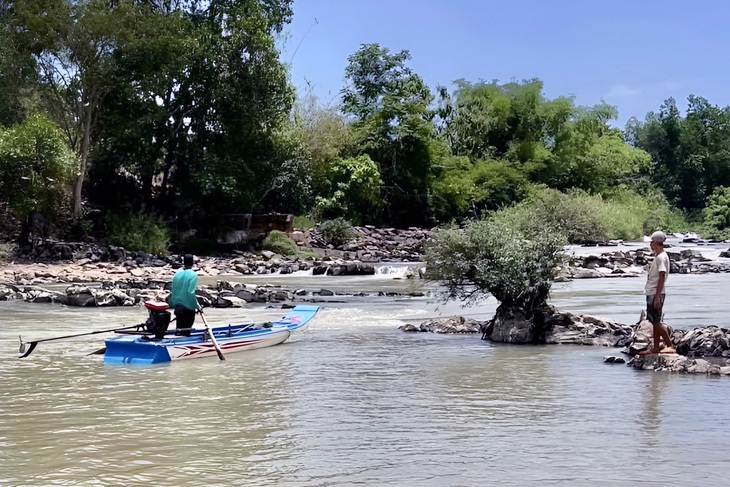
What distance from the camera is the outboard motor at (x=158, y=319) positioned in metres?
11.9

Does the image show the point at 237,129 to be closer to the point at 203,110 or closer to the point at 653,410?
the point at 203,110

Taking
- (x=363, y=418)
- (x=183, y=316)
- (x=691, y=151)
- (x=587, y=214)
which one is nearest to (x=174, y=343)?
(x=183, y=316)

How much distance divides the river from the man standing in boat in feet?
2.48

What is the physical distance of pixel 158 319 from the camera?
12016mm

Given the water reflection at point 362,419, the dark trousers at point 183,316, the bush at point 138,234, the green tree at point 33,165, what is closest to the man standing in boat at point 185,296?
the dark trousers at point 183,316

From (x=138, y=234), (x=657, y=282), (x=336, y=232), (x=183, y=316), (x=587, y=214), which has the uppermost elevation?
(x=587, y=214)

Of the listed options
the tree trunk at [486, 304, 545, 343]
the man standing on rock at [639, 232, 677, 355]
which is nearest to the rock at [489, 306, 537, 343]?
the tree trunk at [486, 304, 545, 343]

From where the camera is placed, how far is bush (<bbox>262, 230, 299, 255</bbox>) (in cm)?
3616

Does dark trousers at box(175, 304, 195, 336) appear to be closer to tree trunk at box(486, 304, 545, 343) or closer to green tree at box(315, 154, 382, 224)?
tree trunk at box(486, 304, 545, 343)

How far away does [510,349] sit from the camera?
41.7 feet

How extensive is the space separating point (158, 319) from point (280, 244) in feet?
79.7

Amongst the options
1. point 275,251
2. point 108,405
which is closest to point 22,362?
point 108,405

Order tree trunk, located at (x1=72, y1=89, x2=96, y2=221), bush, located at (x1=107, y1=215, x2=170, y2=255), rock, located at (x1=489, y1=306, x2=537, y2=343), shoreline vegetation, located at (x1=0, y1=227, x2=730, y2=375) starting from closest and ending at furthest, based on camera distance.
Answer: shoreline vegetation, located at (x1=0, y1=227, x2=730, y2=375) → rock, located at (x1=489, y1=306, x2=537, y2=343) → tree trunk, located at (x1=72, y1=89, x2=96, y2=221) → bush, located at (x1=107, y1=215, x2=170, y2=255)

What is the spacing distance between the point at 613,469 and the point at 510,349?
6274mm
